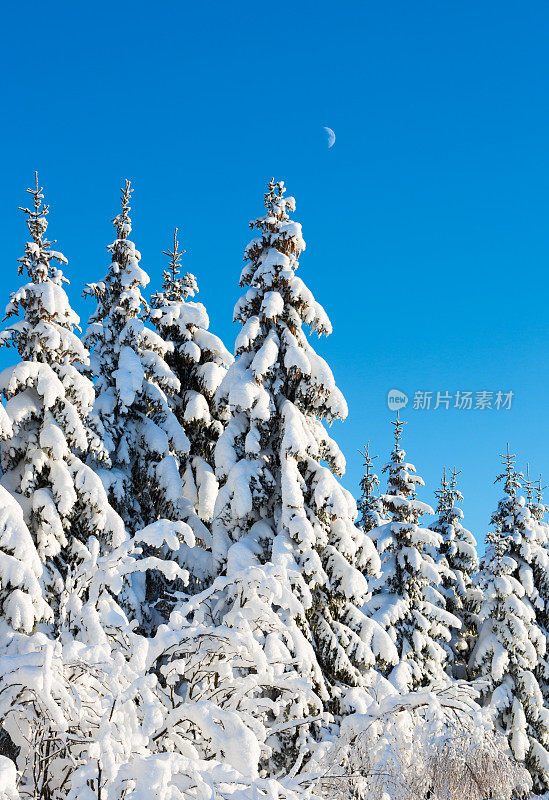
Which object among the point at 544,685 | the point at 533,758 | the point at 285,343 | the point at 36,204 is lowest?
the point at 533,758

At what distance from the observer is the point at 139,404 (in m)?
18.5

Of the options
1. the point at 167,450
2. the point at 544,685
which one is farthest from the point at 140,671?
the point at 544,685

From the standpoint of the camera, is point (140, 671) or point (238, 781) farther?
point (140, 671)

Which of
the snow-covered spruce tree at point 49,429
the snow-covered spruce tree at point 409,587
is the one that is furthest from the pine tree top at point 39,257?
the snow-covered spruce tree at point 409,587

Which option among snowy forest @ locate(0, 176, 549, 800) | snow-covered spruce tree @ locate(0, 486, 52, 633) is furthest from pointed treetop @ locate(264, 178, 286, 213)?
snow-covered spruce tree @ locate(0, 486, 52, 633)

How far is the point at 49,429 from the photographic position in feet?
45.9

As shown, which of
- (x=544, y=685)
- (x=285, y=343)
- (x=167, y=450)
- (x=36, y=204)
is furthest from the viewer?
(x=544, y=685)

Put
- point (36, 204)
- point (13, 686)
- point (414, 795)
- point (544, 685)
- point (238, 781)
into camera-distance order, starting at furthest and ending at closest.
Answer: point (544, 685), point (36, 204), point (414, 795), point (13, 686), point (238, 781)

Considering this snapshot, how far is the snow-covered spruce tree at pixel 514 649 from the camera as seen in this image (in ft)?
66.1

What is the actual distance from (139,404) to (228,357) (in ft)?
9.20

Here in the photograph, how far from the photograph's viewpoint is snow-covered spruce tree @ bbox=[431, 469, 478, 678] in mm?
23953

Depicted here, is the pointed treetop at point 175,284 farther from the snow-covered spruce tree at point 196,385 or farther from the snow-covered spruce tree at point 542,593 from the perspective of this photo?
the snow-covered spruce tree at point 542,593

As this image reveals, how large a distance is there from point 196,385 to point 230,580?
45.3 feet

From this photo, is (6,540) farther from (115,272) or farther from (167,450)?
(115,272)
